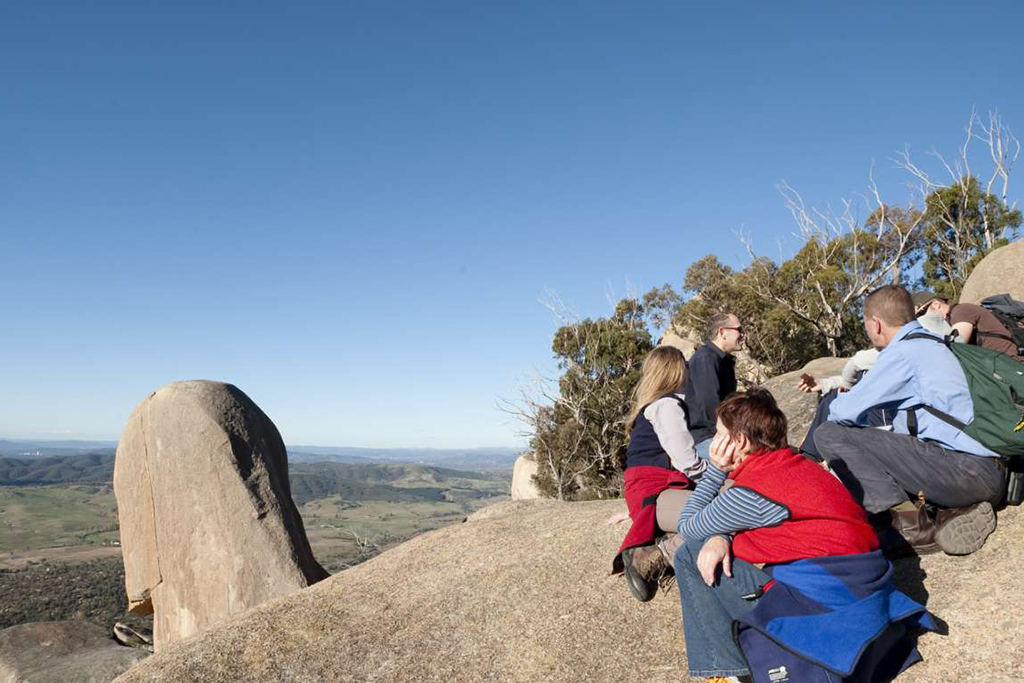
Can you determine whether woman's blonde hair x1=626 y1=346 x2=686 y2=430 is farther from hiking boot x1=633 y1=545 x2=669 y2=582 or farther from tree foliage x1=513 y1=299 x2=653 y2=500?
tree foliage x1=513 y1=299 x2=653 y2=500

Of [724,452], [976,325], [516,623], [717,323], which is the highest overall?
[717,323]

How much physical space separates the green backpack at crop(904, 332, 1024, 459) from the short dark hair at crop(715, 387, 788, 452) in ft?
6.29

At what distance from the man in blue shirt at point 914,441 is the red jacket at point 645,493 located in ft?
4.68

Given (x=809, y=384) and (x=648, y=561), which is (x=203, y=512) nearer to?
(x=648, y=561)

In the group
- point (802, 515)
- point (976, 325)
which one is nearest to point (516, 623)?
point (802, 515)

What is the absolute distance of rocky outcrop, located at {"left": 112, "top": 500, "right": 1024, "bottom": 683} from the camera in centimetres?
495

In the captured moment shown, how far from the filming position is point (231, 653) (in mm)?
6332

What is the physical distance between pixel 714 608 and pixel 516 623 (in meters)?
2.54

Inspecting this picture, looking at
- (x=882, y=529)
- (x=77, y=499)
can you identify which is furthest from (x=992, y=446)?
(x=77, y=499)

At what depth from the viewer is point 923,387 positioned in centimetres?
509

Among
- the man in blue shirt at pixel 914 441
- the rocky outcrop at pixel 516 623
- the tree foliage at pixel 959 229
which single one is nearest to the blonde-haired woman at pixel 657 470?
the rocky outcrop at pixel 516 623

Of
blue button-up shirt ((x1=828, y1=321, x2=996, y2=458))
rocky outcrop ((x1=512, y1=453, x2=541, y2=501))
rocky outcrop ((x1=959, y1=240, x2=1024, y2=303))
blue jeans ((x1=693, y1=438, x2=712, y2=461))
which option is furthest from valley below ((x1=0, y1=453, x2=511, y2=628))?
rocky outcrop ((x1=959, y1=240, x2=1024, y2=303))

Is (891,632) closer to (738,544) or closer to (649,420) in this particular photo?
(738,544)

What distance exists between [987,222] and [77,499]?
7084 inches
